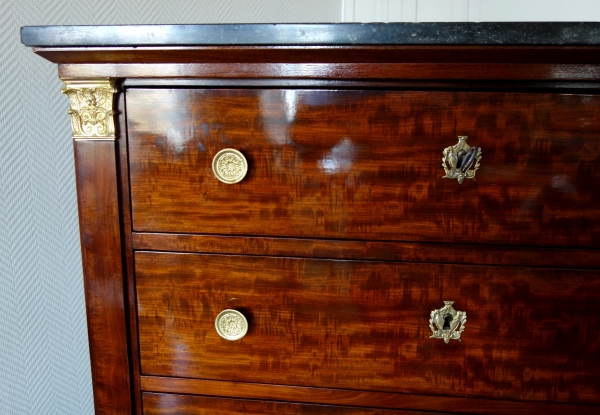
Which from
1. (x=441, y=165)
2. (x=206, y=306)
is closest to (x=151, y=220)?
(x=206, y=306)

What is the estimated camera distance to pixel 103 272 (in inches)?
24.2

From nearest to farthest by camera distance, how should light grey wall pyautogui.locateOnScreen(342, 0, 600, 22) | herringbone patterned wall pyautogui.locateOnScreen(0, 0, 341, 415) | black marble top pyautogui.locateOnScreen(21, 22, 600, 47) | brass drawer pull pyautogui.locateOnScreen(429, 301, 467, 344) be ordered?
black marble top pyautogui.locateOnScreen(21, 22, 600, 47) < brass drawer pull pyautogui.locateOnScreen(429, 301, 467, 344) < herringbone patterned wall pyautogui.locateOnScreen(0, 0, 341, 415) < light grey wall pyautogui.locateOnScreen(342, 0, 600, 22)

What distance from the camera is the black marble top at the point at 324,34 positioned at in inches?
19.0

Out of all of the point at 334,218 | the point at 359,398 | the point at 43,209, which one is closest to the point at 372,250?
the point at 334,218

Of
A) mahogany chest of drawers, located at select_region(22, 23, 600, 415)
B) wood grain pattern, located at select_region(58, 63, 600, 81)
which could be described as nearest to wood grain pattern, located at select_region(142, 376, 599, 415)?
mahogany chest of drawers, located at select_region(22, 23, 600, 415)

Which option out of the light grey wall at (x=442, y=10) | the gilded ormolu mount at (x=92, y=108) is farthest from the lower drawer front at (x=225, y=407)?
the light grey wall at (x=442, y=10)

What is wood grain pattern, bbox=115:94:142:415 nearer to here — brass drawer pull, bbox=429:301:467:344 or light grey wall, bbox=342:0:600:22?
brass drawer pull, bbox=429:301:467:344

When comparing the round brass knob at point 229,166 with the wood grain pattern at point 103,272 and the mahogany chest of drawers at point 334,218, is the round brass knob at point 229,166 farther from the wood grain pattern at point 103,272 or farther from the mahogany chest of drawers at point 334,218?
the wood grain pattern at point 103,272

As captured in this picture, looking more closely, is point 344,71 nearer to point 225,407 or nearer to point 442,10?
point 225,407

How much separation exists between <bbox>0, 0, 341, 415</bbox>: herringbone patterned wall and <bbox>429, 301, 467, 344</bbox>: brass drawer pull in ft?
2.59

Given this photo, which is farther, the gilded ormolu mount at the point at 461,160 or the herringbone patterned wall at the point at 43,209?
the herringbone patterned wall at the point at 43,209

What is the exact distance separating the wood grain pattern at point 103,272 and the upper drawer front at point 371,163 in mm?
41

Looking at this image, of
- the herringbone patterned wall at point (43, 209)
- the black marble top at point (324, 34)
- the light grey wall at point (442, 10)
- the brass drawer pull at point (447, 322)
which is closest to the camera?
the black marble top at point (324, 34)

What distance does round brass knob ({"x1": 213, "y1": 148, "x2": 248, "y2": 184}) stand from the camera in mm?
571
